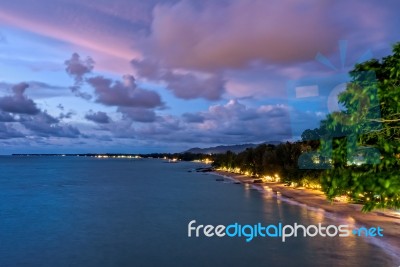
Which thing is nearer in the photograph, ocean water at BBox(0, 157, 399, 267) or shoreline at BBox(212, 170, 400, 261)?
shoreline at BBox(212, 170, 400, 261)

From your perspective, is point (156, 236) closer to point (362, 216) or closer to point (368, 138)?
point (362, 216)

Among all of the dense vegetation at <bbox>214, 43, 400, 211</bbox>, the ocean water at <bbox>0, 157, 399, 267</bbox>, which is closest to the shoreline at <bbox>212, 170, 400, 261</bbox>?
the ocean water at <bbox>0, 157, 399, 267</bbox>

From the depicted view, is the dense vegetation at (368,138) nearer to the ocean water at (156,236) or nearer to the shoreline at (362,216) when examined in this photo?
the shoreline at (362,216)

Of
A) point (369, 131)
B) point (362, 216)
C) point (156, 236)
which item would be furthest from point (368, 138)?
point (156, 236)

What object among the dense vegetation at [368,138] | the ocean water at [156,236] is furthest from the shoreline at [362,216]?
the dense vegetation at [368,138]

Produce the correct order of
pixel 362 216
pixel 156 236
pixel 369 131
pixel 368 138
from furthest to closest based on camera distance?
pixel 156 236 < pixel 362 216 < pixel 368 138 < pixel 369 131

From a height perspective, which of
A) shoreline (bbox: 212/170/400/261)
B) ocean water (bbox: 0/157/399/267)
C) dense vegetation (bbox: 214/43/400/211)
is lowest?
ocean water (bbox: 0/157/399/267)

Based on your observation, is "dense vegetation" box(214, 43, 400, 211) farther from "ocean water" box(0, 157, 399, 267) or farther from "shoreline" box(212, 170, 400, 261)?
"ocean water" box(0, 157, 399, 267)

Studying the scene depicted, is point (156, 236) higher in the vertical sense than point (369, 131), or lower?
lower

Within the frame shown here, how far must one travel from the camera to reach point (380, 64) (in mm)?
5688

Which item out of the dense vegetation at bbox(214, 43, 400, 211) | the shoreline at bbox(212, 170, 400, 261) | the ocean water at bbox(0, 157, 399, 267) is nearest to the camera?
the dense vegetation at bbox(214, 43, 400, 211)

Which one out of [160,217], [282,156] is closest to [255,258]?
[160,217]

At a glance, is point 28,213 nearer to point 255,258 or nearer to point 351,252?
point 255,258

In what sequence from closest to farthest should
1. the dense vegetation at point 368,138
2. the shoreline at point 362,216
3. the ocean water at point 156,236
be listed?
the dense vegetation at point 368,138, the shoreline at point 362,216, the ocean water at point 156,236
